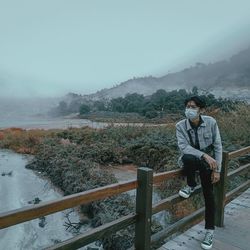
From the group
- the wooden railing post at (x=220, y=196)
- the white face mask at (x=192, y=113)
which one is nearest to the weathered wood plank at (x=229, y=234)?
the wooden railing post at (x=220, y=196)

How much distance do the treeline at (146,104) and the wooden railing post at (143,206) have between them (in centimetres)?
1804

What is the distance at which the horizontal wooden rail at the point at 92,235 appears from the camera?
2.51 meters

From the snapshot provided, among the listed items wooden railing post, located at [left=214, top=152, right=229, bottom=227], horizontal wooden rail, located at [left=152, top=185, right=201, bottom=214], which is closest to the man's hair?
horizontal wooden rail, located at [left=152, top=185, right=201, bottom=214]

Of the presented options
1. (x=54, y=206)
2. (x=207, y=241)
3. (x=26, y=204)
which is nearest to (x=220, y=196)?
(x=207, y=241)

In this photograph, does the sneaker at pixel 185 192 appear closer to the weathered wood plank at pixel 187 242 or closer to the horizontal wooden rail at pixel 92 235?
the weathered wood plank at pixel 187 242

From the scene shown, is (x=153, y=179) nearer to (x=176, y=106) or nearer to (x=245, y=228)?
(x=245, y=228)

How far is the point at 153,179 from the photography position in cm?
324

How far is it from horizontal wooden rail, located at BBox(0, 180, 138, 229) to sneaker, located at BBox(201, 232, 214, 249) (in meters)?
1.21

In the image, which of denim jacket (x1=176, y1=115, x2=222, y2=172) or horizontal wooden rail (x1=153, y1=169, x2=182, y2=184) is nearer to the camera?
horizontal wooden rail (x1=153, y1=169, x2=182, y2=184)

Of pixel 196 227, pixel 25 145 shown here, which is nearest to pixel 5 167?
pixel 25 145

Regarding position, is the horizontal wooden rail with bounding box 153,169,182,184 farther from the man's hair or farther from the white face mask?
the man's hair

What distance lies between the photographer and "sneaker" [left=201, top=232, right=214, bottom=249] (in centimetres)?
373

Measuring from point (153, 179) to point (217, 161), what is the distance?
0.79 metres

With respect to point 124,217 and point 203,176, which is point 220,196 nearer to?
point 203,176
